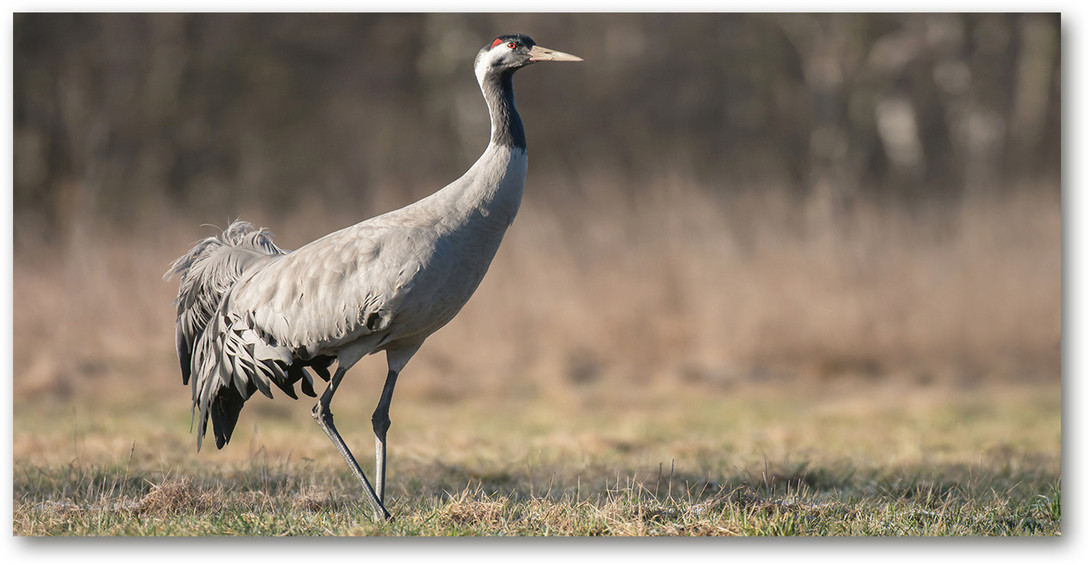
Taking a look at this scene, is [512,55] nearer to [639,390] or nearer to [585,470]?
[585,470]

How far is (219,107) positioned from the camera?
26.2 ft

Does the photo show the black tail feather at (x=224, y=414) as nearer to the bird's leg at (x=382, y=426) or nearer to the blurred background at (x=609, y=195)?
the bird's leg at (x=382, y=426)

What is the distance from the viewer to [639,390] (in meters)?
6.86

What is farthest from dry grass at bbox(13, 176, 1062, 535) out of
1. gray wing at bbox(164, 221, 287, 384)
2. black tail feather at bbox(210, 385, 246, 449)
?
gray wing at bbox(164, 221, 287, 384)

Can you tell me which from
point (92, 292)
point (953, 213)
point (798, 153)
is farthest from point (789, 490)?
point (798, 153)

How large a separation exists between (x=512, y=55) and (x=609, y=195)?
378cm

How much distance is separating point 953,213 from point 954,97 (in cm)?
223

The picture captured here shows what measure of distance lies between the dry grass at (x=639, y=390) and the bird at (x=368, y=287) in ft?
1.25

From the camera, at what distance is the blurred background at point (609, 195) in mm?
5977

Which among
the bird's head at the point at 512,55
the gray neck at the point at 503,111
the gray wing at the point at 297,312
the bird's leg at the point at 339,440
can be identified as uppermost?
the bird's head at the point at 512,55

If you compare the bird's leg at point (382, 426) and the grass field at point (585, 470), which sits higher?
the bird's leg at point (382, 426)

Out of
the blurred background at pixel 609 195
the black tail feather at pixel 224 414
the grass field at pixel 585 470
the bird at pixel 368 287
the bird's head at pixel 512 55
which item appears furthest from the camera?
the blurred background at pixel 609 195

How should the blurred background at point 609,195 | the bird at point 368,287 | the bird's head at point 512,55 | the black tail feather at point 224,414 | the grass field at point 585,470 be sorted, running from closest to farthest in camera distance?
the bird at point 368,287, the grass field at point 585,470, the bird's head at point 512,55, the black tail feather at point 224,414, the blurred background at point 609,195

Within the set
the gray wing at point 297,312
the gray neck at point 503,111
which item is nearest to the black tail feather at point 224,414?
the gray wing at point 297,312
